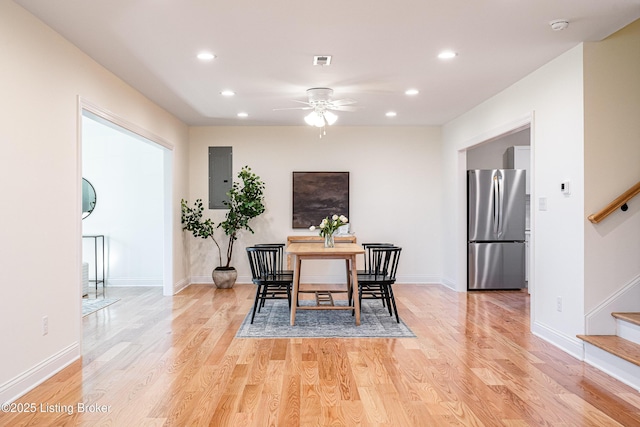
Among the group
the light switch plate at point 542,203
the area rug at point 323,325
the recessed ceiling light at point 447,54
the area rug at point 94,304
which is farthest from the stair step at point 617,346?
the area rug at point 94,304

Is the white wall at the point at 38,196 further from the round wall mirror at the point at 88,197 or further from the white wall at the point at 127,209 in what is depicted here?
the round wall mirror at the point at 88,197

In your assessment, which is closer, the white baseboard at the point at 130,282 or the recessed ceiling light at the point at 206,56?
the recessed ceiling light at the point at 206,56

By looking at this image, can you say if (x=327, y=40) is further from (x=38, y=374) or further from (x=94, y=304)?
(x=94, y=304)

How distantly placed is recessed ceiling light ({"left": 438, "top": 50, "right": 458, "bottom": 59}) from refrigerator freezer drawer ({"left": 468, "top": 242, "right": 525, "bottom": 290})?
3.40m

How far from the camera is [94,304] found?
561 cm

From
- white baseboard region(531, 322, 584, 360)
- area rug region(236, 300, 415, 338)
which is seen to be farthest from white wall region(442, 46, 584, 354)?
area rug region(236, 300, 415, 338)

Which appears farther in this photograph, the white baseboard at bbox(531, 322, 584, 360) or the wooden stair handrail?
the white baseboard at bbox(531, 322, 584, 360)

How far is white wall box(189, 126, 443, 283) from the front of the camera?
7152 mm

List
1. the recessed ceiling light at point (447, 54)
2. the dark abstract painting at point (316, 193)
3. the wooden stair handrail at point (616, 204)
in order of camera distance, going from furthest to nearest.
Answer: the dark abstract painting at point (316, 193) < the recessed ceiling light at point (447, 54) < the wooden stair handrail at point (616, 204)

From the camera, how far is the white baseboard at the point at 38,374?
270 centimetres

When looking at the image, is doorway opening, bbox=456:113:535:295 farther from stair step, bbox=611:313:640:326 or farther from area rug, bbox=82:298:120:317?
area rug, bbox=82:298:120:317

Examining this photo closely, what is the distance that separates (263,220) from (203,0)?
15.0 ft

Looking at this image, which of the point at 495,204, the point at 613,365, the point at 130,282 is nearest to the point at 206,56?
the point at 613,365

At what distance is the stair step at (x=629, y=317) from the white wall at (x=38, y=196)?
411cm
